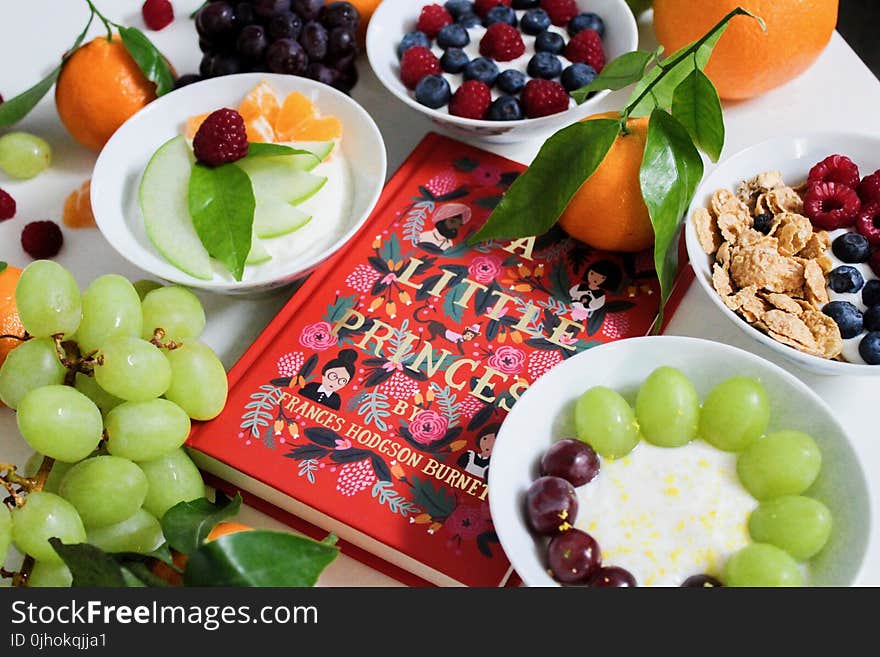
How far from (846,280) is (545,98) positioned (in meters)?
0.41

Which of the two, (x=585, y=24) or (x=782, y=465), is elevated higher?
(x=585, y=24)

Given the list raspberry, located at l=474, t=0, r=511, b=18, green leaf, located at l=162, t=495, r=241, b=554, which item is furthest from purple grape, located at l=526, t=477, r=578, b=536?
raspberry, located at l=474, t=0, r=511, b=18

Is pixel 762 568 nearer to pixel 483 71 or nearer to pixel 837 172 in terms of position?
pixel 837 172

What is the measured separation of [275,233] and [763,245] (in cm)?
54

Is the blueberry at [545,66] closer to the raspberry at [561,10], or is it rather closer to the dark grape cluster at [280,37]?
the raspberry at [561,10]

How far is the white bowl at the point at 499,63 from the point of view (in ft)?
3.80

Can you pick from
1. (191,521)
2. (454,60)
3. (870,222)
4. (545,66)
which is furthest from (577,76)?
(191,521)

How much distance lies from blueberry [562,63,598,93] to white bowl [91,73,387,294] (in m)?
0.25

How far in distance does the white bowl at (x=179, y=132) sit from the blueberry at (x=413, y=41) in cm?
13

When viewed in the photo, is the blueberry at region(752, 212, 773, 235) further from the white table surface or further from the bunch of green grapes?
the bunch of green grapes

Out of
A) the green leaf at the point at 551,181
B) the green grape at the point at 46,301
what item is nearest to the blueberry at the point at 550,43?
the green leaf at the point at 551,181

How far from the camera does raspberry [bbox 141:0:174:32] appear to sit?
1410mm

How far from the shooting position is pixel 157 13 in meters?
1.41

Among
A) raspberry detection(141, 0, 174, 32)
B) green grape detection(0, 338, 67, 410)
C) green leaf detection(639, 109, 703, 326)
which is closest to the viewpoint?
green grape detection(0, 338, 67, 410)
